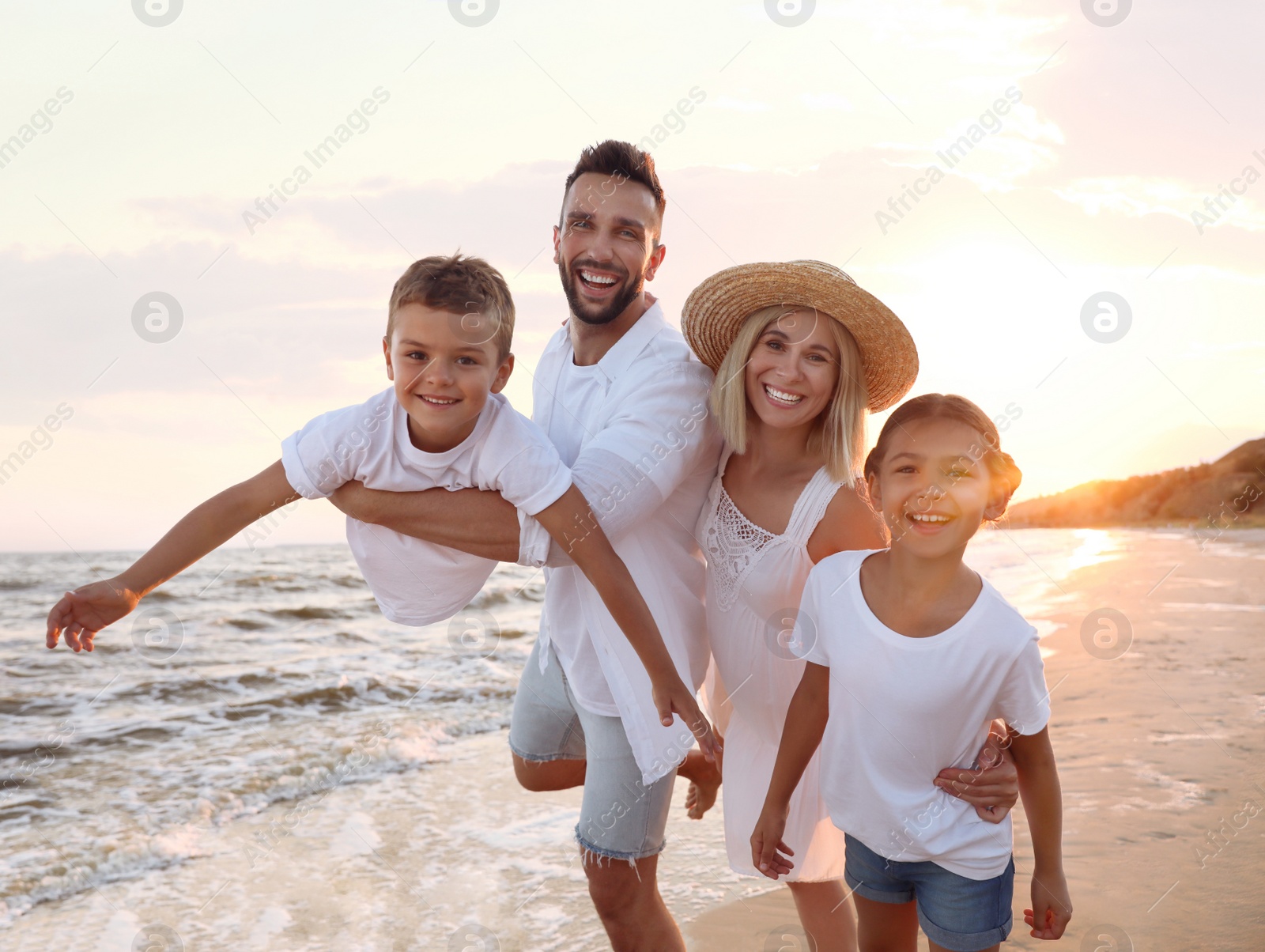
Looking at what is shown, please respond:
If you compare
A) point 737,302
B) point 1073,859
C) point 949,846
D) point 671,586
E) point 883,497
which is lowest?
point 1073,859

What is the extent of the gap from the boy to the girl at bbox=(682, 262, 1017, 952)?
Result: 371 mm

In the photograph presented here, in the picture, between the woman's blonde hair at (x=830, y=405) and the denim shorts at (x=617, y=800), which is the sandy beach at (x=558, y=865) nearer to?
the denim shorts at (x=617, y=800)

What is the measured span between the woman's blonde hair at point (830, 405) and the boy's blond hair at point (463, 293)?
0.67 metres

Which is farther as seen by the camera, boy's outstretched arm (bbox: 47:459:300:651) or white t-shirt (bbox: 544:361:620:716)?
white t-shirt (bbox: 544:361:620:716)

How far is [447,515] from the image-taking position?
2.67 meters

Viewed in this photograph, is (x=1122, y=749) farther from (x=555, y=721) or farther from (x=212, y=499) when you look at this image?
(x=212, y=499)

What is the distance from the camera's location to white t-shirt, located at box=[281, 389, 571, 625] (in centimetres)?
256

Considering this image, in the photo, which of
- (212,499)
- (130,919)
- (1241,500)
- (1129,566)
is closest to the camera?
(212,499)

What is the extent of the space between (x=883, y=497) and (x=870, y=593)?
9.8 inches

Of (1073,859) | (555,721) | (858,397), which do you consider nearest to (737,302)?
(858,397)

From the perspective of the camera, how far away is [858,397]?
276 cm

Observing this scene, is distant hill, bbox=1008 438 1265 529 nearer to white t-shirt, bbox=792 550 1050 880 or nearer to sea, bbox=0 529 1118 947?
sea, bbox=0 529 1118 947

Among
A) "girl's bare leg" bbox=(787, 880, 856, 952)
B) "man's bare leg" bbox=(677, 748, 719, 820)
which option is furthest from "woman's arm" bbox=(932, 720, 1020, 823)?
"man's bare leg" bbox=(677, 748, 719, 820)

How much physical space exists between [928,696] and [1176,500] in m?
20.2
